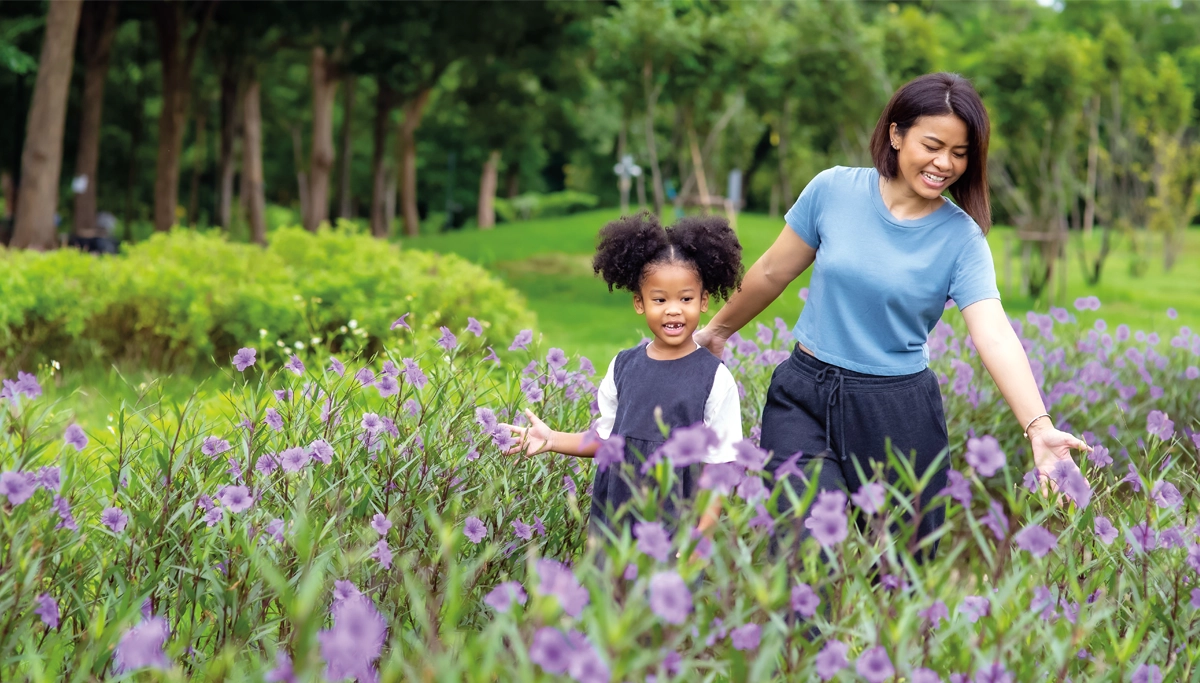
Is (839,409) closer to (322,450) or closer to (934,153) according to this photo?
(934,153)

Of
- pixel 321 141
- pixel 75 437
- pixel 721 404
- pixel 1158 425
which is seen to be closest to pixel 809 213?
pixel 721 404

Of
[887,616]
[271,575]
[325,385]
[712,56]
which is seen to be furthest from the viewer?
[712,56]

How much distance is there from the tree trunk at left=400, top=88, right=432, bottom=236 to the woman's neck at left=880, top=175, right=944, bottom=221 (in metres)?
20.2

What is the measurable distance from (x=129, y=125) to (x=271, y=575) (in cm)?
3058

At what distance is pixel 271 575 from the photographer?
1394 millimetres

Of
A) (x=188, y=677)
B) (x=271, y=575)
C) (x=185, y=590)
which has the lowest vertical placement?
(x=188, y=677)

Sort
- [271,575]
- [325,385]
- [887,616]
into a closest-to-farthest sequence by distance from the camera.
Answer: [271,575]
[887,616]
[325,385]

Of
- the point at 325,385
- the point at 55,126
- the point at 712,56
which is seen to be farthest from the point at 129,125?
the point at 325,385

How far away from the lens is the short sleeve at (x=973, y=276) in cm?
264

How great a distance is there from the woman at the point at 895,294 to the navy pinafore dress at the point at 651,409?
0.99 ft

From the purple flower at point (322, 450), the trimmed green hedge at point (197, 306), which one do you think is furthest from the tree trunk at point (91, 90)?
the purple flower at point (322, 450)

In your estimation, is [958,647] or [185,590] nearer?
[958,647]

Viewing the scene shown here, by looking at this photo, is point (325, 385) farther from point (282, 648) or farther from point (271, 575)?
point (271, 575)

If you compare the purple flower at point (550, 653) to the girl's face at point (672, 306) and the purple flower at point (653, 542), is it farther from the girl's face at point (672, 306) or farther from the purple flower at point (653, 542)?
the girl's face at point (672, 306)
